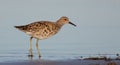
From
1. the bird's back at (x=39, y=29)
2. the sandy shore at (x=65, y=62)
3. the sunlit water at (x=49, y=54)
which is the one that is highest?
the bird's back at (x=39, y=29)

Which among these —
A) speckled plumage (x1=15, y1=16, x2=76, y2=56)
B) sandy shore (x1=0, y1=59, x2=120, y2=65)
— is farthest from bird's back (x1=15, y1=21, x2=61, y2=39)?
sandy shore (x1=0, y1=59, x2=120, y2=65)

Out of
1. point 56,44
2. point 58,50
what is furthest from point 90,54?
point 56,44

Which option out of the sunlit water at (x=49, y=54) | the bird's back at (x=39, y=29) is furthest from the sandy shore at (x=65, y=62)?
the bird's back at (x=39, y=29)

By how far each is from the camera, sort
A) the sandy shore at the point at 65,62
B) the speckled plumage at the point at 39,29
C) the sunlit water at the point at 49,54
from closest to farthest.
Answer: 1. the sandy shore at the point at 65,62
2. the sunlit water at the point at 49,54
3. the speckled plumage at the point at 39,29

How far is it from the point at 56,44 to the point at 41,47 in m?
0.81

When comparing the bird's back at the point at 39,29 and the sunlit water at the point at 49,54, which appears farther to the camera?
the bird's back at the point at 39,29

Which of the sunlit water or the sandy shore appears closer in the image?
the sandy shore

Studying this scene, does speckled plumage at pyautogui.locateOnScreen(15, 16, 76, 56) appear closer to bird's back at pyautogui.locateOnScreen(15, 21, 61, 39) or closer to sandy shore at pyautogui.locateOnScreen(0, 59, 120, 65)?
bird's back at pyautogui.locateOnScreen(15, 21, 61, 39)

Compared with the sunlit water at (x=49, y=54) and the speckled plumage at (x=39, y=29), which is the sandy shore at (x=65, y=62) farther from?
the speckled plumage at (x=39, y=29)

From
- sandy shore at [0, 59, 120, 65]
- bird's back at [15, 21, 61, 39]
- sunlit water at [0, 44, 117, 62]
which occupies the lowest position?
sandy shore at [0, 59, 120, 65]

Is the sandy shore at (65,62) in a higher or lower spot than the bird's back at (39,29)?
lower

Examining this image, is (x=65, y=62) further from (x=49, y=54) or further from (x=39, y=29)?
(x=39, y=29)

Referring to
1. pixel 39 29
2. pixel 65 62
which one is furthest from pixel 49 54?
pixel 65 62

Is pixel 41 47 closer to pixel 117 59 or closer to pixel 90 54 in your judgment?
pixel 90 54
